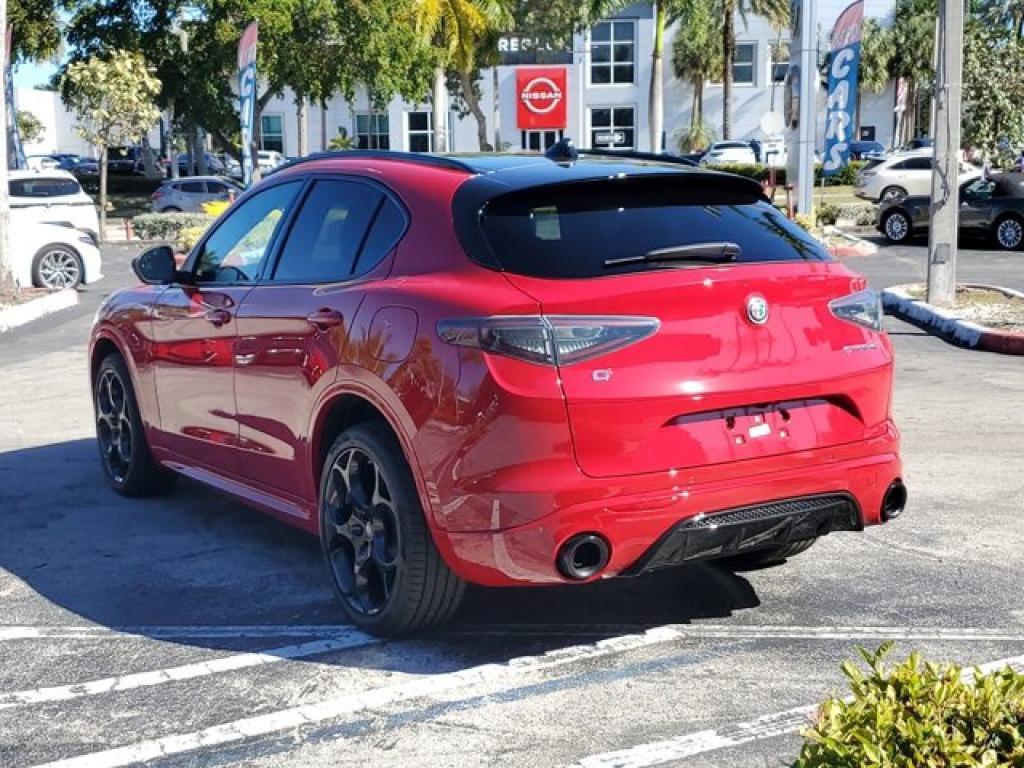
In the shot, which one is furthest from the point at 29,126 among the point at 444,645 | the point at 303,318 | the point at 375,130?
the point at 444,645

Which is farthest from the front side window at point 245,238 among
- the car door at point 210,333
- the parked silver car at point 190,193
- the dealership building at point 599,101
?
the dealership building at point 599,101

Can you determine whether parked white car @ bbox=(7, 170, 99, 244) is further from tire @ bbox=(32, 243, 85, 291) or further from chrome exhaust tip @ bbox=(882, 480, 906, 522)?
chrome exhaust tip @ bbox=(882, 480, 906, 522)

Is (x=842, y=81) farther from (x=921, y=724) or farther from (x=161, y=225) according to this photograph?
(x=921, y=724)

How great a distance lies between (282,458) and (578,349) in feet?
5.66

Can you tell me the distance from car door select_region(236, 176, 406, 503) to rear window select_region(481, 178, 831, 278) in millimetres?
538

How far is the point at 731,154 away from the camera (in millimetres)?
54625

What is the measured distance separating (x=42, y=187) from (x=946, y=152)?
17.0 meters

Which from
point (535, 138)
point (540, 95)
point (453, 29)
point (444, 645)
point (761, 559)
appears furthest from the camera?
point (535, 138)

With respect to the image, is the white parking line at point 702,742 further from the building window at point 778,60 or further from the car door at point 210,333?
the building window at point 778,60

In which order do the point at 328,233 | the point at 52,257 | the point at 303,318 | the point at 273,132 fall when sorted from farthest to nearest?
the point at 273,132 < the point at 52,257 < the point at 328,233 < the point at 303,318

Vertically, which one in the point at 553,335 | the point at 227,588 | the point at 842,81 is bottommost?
the point at 227,588

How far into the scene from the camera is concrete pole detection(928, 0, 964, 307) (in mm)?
14531

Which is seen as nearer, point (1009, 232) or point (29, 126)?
point (1009, 232)

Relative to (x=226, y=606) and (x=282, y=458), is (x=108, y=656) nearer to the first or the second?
(x=226, y=606)
